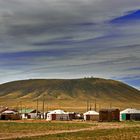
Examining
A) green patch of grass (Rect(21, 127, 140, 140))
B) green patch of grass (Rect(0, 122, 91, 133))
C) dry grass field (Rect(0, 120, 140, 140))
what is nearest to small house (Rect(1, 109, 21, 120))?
green patch of grass (Rect(0, 122, 91, 133))

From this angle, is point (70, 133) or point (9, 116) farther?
point (9, 116)

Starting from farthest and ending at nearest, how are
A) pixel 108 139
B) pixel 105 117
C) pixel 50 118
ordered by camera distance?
1. pixel 50 118
2. pixel 105 117
3. pixel 108 139

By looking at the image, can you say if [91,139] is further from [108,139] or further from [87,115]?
[87,115]

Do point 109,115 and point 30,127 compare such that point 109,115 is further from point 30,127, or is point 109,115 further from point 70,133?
point 70,133

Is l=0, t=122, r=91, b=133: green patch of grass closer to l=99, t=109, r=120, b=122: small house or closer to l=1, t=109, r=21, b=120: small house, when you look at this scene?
l=99, t=109, r=120, b=122: small house

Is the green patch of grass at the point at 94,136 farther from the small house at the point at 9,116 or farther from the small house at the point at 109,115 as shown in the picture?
the small house at the point at 9,116

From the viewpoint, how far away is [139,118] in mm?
112812

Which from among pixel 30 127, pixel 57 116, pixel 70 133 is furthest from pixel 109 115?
pixel 70 133

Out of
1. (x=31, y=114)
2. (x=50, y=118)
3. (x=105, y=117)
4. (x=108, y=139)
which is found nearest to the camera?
(x=108, y=139)

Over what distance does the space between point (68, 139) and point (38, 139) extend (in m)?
3.35

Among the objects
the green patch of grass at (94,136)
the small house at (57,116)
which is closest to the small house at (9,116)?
the small house at (57,116)

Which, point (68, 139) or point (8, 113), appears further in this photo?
point (8, 113)

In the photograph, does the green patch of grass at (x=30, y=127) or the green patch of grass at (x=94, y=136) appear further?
the green patch of grass at (x=30, y=127)

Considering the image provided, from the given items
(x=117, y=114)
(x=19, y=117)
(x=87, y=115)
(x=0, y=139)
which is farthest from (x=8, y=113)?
(x=0, y=139)
